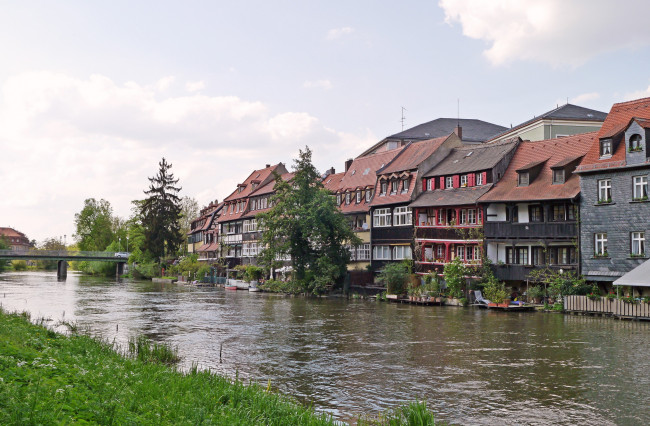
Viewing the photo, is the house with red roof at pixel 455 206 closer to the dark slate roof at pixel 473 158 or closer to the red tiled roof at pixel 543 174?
the dark slate roof at pixel 473 158

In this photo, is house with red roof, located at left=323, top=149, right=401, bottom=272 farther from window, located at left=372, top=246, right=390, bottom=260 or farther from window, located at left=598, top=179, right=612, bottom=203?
window, located at left=598, top=179, right=612, bottom=203

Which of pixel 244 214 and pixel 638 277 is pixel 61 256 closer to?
pixel 244 214

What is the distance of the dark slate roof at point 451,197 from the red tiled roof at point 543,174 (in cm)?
112

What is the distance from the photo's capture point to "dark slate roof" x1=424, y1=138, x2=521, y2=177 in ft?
164

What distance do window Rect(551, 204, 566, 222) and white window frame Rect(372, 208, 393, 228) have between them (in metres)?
16.8

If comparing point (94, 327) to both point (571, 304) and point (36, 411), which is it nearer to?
point (36, 411)

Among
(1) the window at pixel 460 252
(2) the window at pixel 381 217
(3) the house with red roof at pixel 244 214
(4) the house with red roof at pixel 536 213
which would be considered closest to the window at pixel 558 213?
(4) the house with red roof at pixel 536 213

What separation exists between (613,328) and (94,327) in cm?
2559

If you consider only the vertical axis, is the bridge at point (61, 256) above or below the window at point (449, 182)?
below

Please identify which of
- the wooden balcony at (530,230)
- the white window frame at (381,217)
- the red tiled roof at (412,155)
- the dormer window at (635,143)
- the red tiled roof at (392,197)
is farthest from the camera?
the white window frame at (381,217)

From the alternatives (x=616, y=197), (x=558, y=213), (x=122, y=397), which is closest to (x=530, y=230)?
(x=558, y=213)

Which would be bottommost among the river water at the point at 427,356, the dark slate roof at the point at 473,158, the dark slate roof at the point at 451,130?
the river water at the point at 427,356

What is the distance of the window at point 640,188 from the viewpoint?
125 ft

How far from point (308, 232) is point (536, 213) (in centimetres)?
2128
